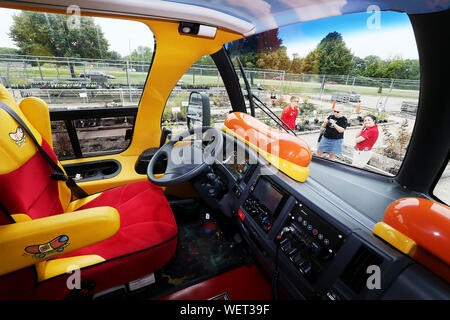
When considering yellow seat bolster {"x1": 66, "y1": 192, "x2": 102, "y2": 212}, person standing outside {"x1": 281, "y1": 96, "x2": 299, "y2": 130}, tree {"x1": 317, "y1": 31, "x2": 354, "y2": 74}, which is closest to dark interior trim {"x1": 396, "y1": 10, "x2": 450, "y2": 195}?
tree {"x1": 317, "y1": 31, "x2": 354, "y2": 74}

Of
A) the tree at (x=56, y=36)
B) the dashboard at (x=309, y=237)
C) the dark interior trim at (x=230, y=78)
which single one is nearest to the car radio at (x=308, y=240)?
the dashboard at (x=309, y=237)

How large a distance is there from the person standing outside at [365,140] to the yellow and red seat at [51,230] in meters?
2.14

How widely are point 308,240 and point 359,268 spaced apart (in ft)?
0.76

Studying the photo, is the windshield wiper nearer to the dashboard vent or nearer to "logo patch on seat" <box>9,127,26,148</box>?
the dashboard vent

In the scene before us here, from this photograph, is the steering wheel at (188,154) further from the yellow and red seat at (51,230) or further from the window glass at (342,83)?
the window glass at (342,83)

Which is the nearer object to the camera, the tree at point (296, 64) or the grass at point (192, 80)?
the grass at point (192, 80)

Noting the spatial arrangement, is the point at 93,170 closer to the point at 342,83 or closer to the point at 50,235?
the point at 50,235

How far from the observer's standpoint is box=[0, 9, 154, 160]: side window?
1.75 m

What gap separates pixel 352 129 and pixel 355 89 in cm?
55

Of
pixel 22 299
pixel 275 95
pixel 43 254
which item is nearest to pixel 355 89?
pixel 275 95

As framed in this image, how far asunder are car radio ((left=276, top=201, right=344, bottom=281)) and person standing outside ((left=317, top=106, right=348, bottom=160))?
1719mm

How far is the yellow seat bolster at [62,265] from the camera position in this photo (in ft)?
3.33

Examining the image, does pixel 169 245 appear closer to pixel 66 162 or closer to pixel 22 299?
pixel 22 299

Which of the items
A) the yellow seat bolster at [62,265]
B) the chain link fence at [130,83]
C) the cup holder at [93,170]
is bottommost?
the cup holder at [93,170]
